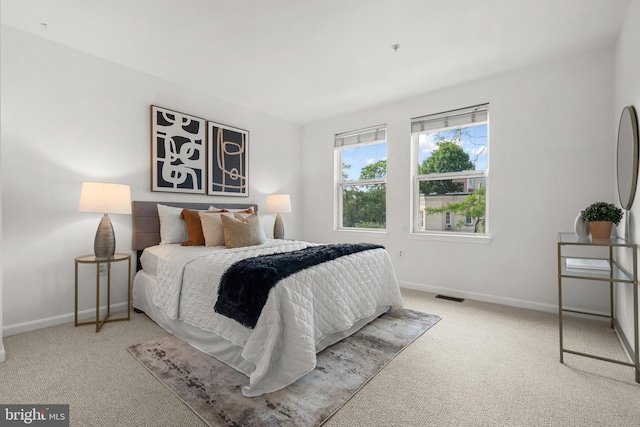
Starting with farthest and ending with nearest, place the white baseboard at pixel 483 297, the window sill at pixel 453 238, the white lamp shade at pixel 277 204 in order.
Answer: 1. the white lamp shade at pixel 277 204
2. the window sill at pixel 453 238
3. the white baseboard at pixel 483 297

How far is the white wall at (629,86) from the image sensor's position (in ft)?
6.43

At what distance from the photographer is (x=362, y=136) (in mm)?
4375

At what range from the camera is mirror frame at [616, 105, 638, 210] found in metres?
1.99

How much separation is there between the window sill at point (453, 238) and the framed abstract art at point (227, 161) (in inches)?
94.7

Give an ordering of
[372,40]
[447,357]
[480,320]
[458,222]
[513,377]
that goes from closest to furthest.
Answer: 1. [513,377]
2. [447,357]
3. [372,40]
4. [480,320]
5. [458,222]

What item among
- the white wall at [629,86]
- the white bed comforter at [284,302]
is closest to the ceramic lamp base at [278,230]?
the white bed comforter at [284,302]

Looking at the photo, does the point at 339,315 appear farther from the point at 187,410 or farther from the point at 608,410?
the point at 608,410

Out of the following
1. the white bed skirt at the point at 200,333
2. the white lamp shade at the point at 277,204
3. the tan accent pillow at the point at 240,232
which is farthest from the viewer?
the white lamp shade at the point at 277,204

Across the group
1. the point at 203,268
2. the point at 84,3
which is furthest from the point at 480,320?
the point at 84,3

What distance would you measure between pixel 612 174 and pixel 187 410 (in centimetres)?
376

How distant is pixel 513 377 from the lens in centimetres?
182

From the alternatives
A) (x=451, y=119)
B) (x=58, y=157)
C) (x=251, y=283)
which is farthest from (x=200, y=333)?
(x=451, y=119)

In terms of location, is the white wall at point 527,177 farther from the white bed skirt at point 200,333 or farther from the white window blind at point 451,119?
the white bed skirt at point 200,333

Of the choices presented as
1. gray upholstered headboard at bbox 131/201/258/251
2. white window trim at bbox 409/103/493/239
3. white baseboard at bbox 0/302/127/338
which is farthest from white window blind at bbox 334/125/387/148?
white baseboard at bbox 0/302/127/338
